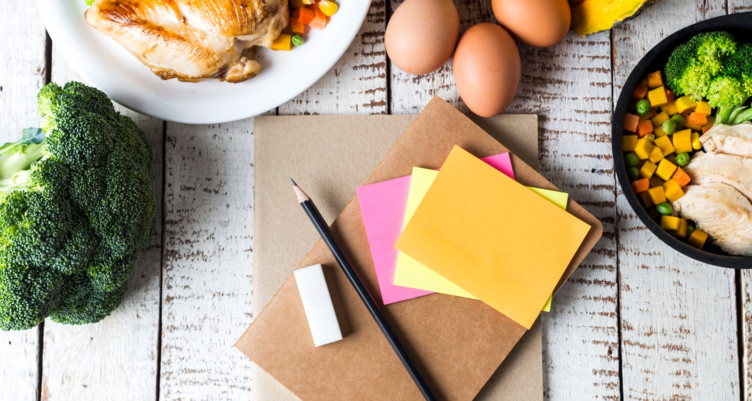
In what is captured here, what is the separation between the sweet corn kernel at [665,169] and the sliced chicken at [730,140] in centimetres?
6

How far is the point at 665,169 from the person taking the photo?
2.95ft

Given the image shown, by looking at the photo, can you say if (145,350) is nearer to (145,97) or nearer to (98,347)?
(98,347)

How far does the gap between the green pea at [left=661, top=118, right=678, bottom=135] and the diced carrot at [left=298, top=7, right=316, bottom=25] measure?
25.2 inches

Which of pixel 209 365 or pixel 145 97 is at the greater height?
pixel 145 97

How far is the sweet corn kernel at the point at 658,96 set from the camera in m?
0.90

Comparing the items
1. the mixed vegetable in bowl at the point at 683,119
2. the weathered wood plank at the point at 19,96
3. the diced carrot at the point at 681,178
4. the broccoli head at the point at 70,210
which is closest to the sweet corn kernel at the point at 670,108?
the mixed vegetable in bowl at the point at 683,119

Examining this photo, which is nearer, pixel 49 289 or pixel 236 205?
pixel 49 289

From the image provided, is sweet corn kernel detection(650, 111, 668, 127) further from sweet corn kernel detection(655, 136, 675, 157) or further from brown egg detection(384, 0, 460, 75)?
brown egg detection(384, 0, 460, 75)

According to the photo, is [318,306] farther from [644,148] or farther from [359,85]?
[644,148]

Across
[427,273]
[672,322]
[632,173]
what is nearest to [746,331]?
[672,322]

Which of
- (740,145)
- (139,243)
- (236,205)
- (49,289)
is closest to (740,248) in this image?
(740,145)

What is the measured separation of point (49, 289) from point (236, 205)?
1.04 feet

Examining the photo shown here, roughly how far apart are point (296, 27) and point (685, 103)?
0.69 metres

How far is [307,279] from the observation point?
34.1 inches
